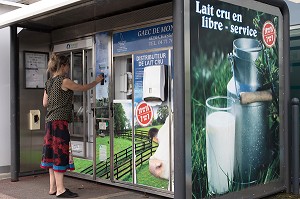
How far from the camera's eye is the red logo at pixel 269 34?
502cm

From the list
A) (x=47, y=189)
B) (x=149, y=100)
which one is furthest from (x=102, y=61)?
(x=47, y=189)

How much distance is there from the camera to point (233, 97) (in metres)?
4.55

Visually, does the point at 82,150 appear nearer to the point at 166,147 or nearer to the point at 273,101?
the point at 166,147

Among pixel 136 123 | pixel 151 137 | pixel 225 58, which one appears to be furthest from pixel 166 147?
pixel 225 58

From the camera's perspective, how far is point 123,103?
5.75m

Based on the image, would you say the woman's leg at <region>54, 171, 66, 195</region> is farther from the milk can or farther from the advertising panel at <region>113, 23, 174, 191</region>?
the milk can

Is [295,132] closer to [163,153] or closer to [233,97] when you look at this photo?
[233,97]

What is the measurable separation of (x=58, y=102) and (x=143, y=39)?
137cm

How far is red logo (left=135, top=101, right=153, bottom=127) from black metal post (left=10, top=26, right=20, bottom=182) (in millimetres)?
2101

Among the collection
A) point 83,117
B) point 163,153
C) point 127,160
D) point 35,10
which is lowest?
point 127,160

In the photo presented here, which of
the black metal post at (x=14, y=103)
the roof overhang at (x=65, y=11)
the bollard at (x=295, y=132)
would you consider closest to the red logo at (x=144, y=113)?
the roof overhang at (x=65, y=11)

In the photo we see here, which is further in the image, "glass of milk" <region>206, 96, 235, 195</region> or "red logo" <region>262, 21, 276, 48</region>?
"red logo" <region>262, 21, 276, 48</region>

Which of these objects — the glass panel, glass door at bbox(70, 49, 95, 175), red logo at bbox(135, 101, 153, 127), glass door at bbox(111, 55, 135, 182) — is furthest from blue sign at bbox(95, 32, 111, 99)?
red logo at bbox(135, 101, 153, 127)

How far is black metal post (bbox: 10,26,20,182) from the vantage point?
20.9ft
